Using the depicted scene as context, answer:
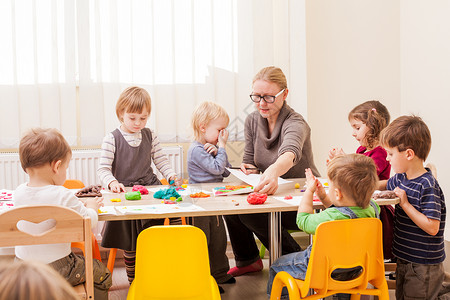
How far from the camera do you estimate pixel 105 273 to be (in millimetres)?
2082

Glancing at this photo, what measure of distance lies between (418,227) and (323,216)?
573mm

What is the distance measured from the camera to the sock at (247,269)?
10.2ft

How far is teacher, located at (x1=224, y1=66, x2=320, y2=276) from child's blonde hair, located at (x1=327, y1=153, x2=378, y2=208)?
0.60m

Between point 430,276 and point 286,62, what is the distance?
1.94 m

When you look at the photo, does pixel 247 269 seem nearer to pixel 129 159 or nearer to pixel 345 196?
pixel 129 159

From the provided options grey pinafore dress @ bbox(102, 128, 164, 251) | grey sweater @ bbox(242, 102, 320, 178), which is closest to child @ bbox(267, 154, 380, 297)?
grey sweater @ bbox(242, 102, 320, 178)

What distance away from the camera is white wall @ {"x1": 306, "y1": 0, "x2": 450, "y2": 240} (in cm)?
379

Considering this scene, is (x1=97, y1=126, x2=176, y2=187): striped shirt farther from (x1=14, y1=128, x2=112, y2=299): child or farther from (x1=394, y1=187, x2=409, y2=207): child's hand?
(x1=394, y1=187, x2=409, y2=207): child's hand

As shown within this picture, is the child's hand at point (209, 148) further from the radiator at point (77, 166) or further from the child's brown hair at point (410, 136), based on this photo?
the child's brown hair at point (410, 136)

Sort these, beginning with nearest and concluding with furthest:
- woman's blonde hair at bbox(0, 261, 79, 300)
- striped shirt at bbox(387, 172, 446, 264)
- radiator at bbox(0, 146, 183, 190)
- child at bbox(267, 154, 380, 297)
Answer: woman's blonde hair at bbox(0, 261, 79, 300) < child at bbox(267, 154, 380, 297) < striped shirt at bbox(387, 172, 446, 264) < radiator at bbox(0, 146, 183, 190)

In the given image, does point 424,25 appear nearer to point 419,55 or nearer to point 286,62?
point 419,55

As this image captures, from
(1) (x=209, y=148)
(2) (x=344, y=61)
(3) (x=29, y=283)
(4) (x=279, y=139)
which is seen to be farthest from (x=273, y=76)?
(3) (x=29, y=283)

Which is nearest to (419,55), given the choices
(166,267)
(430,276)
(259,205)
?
(430,276)

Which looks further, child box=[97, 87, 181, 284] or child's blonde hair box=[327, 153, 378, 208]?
child box=[97, 87, 181, 284]
